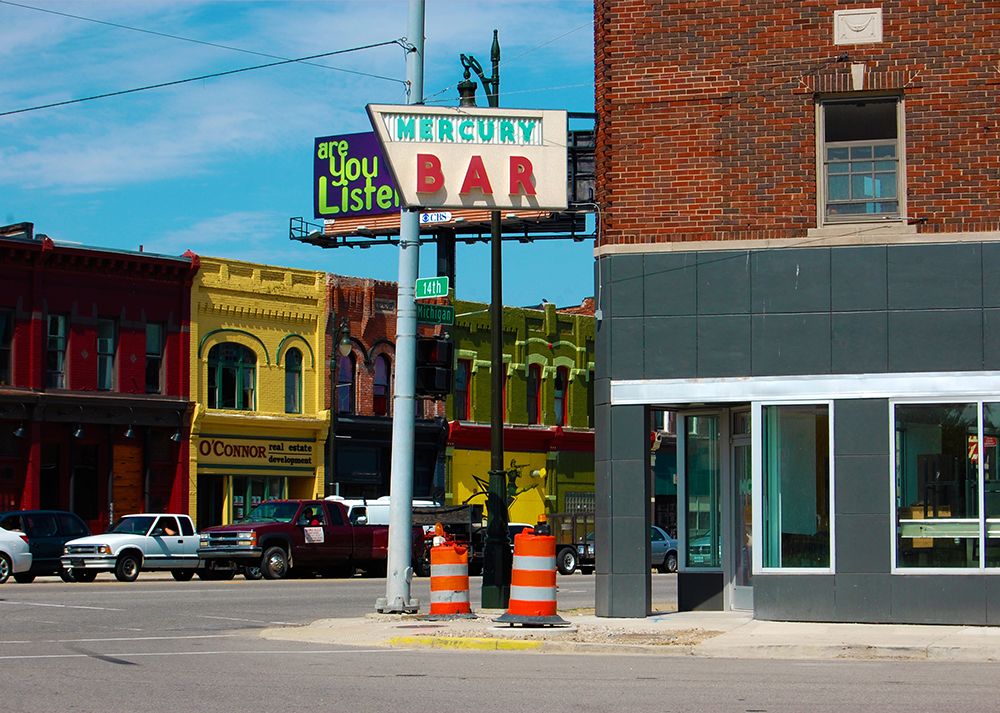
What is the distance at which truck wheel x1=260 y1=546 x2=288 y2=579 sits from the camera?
35.5 metres

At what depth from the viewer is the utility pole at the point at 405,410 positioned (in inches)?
803

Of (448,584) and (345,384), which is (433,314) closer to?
(448,584)

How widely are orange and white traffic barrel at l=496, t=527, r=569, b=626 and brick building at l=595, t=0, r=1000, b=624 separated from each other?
1748 millimetres

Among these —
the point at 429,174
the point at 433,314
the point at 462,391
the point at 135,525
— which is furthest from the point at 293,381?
the point at 429,174

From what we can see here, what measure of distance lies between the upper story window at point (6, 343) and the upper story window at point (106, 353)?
9.13ft

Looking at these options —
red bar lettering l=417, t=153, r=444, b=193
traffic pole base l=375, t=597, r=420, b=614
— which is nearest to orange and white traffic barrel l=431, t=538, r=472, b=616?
traffic pole base l=375, t=597, r=420, b=614

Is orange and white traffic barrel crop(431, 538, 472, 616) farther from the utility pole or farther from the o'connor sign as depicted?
the o'connor sign

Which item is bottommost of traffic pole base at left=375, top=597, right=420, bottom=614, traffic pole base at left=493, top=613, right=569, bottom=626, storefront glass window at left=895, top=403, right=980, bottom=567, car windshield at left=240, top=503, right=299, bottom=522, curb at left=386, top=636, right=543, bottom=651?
curb at left=386, top=636, right=543, bottom=651

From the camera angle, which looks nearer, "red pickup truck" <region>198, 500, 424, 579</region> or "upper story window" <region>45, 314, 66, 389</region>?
"red pickup truck" <region>198, 500, 424, 579</region>

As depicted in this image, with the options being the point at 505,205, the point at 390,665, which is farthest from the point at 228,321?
the point at 390,665

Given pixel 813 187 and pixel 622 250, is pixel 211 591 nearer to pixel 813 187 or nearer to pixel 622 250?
pixel 622 250

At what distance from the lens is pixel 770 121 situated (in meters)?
19.3

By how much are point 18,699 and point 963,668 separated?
28.3 feet

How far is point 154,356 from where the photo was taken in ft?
152
